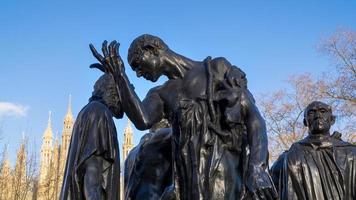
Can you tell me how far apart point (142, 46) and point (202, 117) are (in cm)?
92

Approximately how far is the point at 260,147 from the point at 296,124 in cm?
2614

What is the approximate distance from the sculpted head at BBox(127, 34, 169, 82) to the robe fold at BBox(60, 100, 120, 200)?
85 centimetres

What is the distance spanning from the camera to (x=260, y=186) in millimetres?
4262

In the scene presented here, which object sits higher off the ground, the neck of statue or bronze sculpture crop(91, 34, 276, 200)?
the neck of statue

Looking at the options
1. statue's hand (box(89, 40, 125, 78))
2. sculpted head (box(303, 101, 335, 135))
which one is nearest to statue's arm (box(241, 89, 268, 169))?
statue's hand (box(89, 40, 125, 78))

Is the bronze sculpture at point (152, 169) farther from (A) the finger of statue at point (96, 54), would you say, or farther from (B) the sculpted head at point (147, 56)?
(A) the finger of statue at point (96, 54)

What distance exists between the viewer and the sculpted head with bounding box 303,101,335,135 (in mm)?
6934

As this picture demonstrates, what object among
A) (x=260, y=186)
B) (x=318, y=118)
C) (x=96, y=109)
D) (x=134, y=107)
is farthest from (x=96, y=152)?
(x=318, y=118)

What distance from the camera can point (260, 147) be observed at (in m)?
4.47

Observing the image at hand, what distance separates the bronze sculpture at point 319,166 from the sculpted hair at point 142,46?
2.82m

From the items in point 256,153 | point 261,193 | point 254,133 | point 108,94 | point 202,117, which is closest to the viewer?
point 261,193

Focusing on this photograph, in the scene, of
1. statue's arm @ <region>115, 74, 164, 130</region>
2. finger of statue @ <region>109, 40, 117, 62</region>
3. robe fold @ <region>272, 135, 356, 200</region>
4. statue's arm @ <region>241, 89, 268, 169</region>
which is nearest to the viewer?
statue's arm @ <region>241, 89, 268, 169</region>

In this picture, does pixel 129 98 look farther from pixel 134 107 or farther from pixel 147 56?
pixel 147 56

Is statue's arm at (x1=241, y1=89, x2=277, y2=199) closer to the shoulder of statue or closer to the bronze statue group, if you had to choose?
the bronze statue group
